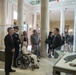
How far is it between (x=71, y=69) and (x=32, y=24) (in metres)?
15.9

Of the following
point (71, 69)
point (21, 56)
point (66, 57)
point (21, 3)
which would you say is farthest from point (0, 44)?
point (71, 69)

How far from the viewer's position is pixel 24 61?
5477 millimetres

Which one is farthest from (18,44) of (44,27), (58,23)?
(58,23)

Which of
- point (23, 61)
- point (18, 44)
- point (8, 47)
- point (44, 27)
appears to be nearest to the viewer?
point (8, 47)

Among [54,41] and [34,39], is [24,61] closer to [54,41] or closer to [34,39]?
[54,41]

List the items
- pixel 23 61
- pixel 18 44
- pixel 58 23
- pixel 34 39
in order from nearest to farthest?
pixel 23 61, pixel 18 44, pixel 34 39, pixel 58 23

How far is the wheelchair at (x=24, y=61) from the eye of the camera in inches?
215

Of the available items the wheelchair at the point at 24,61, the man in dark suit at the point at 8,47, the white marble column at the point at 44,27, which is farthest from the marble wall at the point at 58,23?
the man in dark suit at the point at 8,47

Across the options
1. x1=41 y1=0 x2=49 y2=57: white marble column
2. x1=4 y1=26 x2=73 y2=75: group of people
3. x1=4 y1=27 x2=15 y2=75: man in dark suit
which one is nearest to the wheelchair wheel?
x1=4 y1=26 x2=73 y2=75: group of people

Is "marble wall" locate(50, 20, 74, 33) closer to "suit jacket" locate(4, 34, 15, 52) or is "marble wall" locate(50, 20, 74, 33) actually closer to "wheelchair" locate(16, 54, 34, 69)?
"wheelchair" locate(16, 54, 34, 69)

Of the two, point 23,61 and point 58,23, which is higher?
point 58,23

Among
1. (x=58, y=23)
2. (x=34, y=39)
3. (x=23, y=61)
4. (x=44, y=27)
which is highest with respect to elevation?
(x=58, y=23)

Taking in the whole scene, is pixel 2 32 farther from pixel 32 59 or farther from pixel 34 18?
pixel 34 18

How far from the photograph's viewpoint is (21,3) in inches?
428
